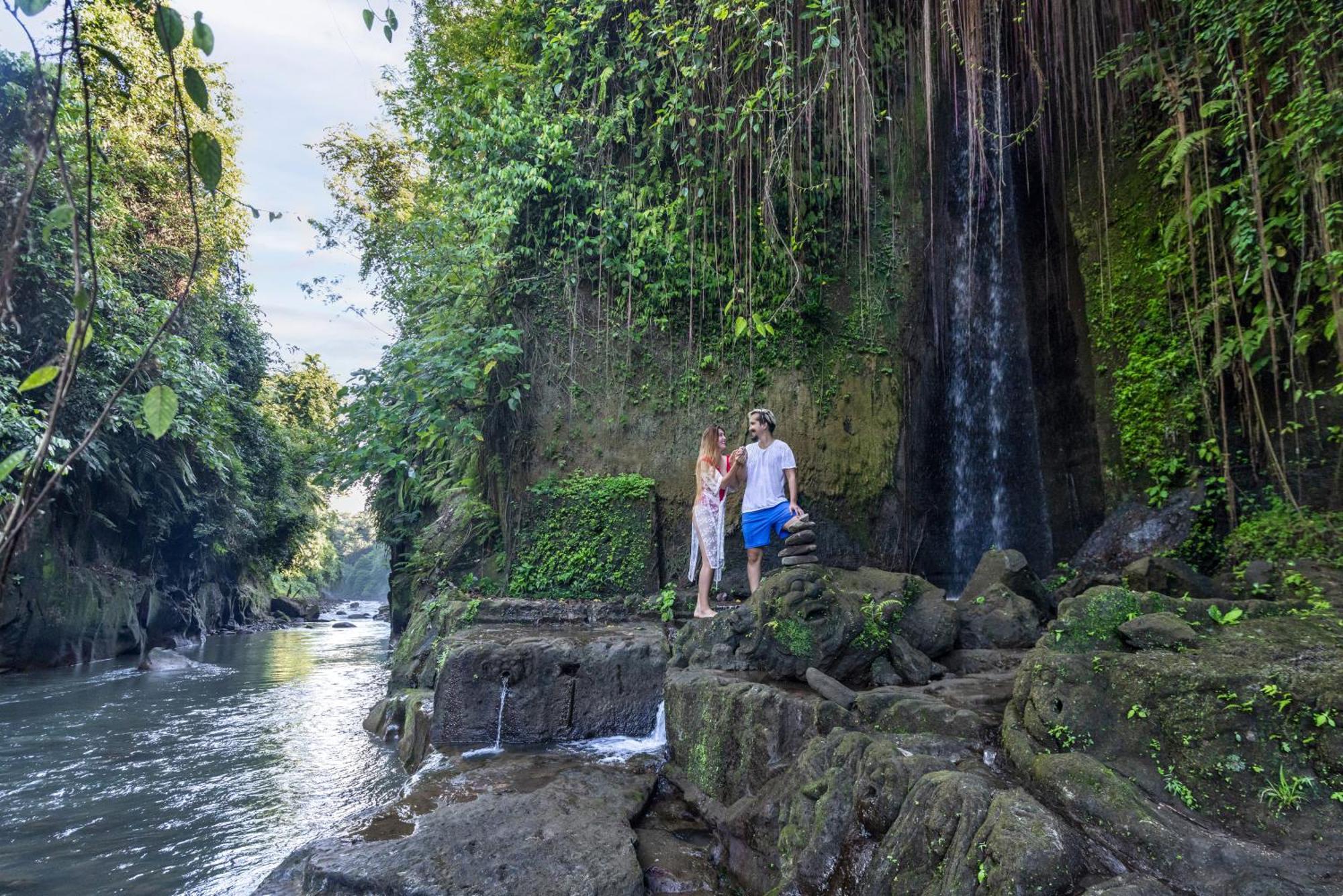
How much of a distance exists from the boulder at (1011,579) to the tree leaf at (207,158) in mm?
5928

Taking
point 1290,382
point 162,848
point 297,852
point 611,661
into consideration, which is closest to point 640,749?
point 611,661

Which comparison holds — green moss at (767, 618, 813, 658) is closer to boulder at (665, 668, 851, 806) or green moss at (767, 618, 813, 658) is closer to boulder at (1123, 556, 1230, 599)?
boulder at (665, 668, 851, 806)

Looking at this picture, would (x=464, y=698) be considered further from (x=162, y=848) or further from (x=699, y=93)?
(x=699, y=93)

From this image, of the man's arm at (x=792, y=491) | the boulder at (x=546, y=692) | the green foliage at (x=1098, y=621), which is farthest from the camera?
the man's arm at (x=792, y=491)

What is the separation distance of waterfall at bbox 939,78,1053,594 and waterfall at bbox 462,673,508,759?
17.8ft

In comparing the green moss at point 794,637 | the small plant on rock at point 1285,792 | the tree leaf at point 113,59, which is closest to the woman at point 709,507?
the green moss at point 794,637

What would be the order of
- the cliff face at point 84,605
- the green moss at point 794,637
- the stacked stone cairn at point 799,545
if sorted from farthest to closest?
the cliff face at point 84,605 < the stacked stone cairn at point 799,545 < the green moss at point 794,637

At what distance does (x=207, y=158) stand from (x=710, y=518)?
5.52 metres

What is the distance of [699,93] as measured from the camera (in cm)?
857

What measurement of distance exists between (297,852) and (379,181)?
66.2 ft

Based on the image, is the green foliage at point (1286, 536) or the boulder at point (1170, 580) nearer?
the green foliage at point (1286, 536)

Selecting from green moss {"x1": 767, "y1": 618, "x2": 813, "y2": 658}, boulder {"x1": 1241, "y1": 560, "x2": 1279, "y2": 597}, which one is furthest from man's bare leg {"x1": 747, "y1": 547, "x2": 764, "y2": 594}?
boulder {"x1": 1241, "y1": 560, "x2": 1279, "y2": 597}

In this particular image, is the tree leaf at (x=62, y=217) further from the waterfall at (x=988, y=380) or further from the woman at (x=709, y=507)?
the waterfall at (x=988, y=380)

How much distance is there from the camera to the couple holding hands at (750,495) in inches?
251
